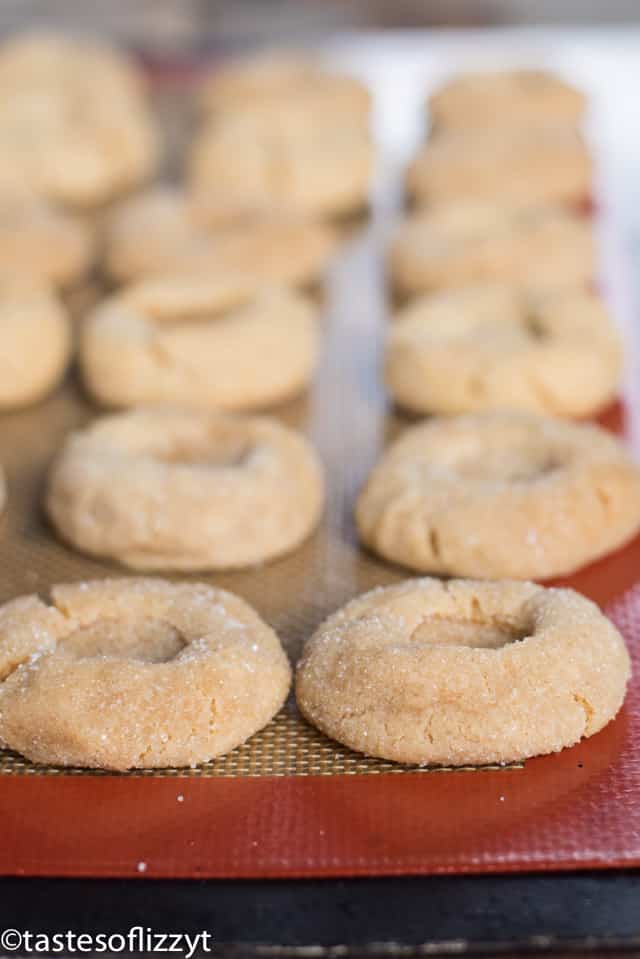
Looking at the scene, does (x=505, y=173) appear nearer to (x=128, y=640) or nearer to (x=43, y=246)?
(x=43, y=246)

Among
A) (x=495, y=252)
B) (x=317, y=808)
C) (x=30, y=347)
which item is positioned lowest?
(x=317, y=808)

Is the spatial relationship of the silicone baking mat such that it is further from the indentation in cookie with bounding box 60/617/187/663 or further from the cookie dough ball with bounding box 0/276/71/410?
the cookie dough ball with bounding box 0/276/71/410

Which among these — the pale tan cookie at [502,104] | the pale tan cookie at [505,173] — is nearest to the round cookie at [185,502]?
the pale tan cookie at [505,173]

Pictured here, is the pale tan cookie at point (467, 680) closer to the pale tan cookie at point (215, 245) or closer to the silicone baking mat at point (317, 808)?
the silicone baking mat at point (317, 808)

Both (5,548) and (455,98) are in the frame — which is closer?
(5,548)

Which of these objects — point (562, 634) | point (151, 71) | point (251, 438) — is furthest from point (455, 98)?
point (562, 634)

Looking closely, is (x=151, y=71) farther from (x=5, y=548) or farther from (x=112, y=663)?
(x=112, y=663)

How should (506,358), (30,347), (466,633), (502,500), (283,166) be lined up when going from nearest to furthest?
1. (466,633)
2. (502,500)
3. (506,358)
4. (30,347)
5. (283,166)

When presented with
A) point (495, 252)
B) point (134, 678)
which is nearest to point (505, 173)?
point (495, 252)
